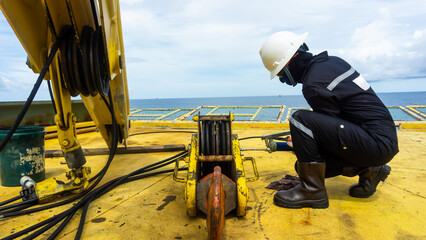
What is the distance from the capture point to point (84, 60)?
67.6 inches

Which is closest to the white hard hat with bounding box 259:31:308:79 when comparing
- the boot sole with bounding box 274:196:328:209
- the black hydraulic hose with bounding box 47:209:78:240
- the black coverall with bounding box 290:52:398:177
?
the black coverall with bounding box 290:52:398:177

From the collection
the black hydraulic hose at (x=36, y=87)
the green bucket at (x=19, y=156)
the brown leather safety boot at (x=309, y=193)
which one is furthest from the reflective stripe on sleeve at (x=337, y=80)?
the green bucket at (x=19, y=156)

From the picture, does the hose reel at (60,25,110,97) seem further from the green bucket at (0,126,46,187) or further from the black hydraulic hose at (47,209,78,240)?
the green bucket at (0,126,46,187)

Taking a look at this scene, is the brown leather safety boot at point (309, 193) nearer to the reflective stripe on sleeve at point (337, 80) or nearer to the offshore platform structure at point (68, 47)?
the reflective stripe on sleeve at point (337, 80)

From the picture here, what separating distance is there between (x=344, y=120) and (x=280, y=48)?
737 millimetres

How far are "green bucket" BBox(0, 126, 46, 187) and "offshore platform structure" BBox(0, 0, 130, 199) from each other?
480 millimetres

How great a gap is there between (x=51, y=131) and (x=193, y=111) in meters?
3.85

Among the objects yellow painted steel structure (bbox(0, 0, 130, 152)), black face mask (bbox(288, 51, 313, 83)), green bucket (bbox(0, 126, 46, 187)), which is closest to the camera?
yellow painted steel structure (bbox(0, 0, 130, 152))

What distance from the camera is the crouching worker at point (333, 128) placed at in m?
1.84

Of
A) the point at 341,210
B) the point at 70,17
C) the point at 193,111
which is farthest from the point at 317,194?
the point at 193,111

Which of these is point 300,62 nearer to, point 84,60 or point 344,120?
point 344,120

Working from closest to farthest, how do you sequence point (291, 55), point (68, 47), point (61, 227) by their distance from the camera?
point (61, 227) → point (68, 47) → point (291, 55)

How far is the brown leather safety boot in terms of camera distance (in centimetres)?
192

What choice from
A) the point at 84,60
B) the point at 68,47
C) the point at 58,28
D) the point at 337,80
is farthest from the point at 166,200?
the point at 337,80
